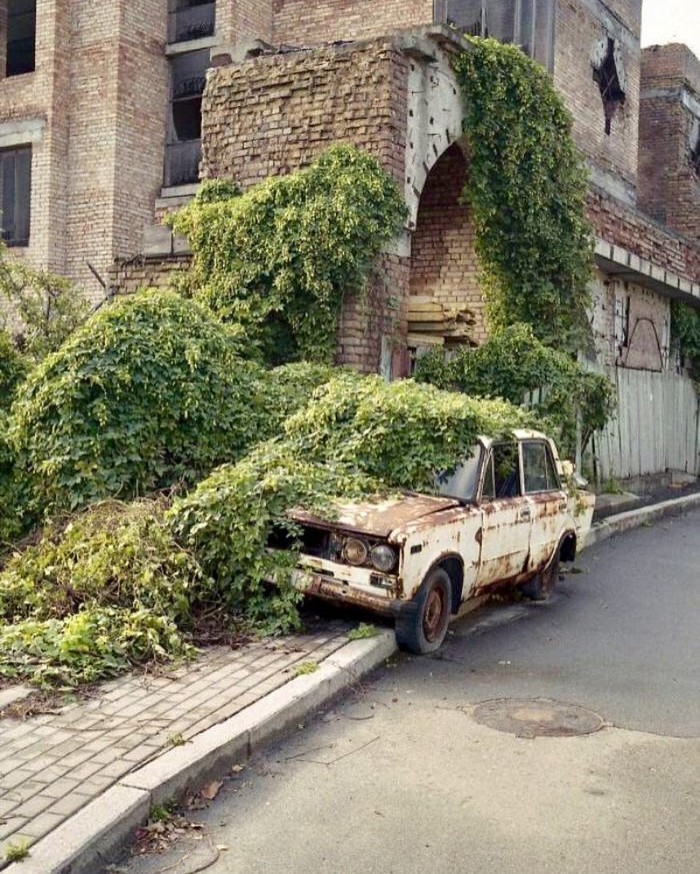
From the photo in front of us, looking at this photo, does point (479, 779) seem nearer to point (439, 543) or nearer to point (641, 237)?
point (439, 543)

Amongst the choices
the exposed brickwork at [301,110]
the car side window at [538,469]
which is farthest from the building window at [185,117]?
the car side window at [538,469]

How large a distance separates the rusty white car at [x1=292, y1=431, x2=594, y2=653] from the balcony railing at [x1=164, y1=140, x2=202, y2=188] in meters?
17.7

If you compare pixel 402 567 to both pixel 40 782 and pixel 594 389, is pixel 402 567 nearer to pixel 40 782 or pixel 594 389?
pixel 40 782

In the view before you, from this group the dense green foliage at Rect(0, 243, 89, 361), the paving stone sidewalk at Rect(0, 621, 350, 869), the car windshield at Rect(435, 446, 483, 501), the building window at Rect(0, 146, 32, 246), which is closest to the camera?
the paving stone sidewalk at Rect(0, 621, 350, 869)

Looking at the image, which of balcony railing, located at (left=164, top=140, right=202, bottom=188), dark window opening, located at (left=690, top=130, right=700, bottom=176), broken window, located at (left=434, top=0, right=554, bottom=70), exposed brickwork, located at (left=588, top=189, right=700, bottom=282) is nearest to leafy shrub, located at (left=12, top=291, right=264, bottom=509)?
exposed brickwork, located at (left=588, top=189, right=700, bottom=282)

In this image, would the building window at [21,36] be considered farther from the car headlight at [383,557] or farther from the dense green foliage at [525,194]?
the car headlight at [383,557]

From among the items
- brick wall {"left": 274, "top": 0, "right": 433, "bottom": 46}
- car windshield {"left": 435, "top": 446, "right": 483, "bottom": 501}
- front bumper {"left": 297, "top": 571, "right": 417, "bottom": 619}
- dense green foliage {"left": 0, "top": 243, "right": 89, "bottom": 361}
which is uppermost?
brick wall {"left": 274, "top": 0, "right": 433, "bottom": 46}

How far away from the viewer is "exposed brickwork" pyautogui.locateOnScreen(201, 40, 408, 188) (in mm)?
12961

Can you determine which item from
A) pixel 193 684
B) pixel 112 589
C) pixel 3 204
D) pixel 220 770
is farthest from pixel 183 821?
pixel 3 204

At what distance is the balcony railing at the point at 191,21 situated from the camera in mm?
25000

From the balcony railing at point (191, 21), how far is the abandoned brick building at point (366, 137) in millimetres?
53

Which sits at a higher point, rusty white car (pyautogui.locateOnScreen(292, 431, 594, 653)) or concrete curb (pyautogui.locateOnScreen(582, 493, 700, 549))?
rusty white car (pyautogui.locateOnScreen(292, 431, 594, 653))

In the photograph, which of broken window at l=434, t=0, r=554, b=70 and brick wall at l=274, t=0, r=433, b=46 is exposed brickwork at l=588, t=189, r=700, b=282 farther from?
brick wall at l=274, t=0, r=433, b=46

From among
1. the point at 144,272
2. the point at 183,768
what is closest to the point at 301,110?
the point at 144,272
